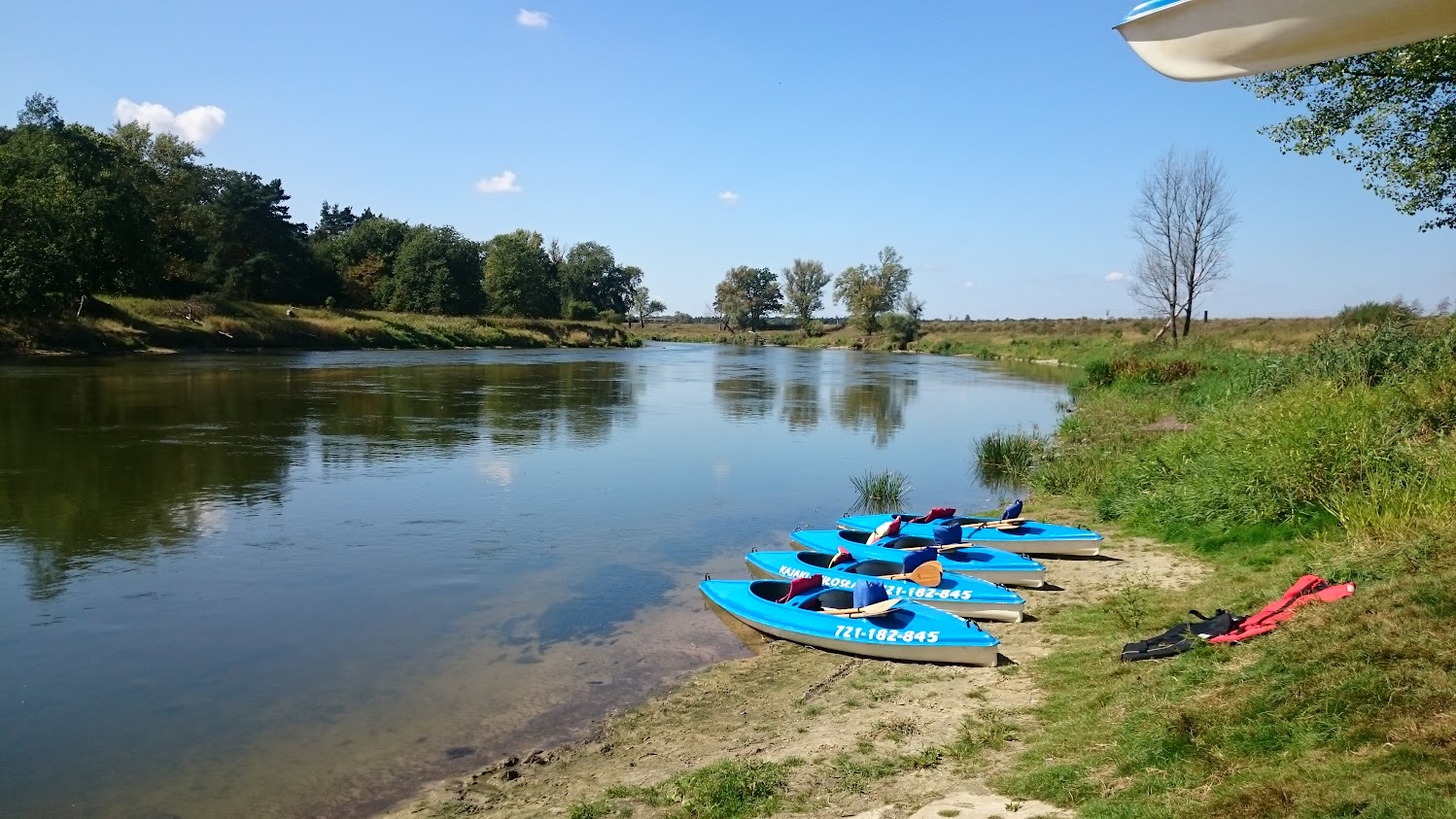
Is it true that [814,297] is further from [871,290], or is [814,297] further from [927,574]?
[927,574]

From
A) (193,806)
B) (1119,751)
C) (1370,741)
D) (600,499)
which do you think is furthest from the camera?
(600,499)

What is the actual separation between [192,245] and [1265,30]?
6256 centimetres

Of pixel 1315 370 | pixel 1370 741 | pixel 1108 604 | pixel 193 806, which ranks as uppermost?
pixel 1315 370

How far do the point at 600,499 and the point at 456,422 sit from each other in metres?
9.65

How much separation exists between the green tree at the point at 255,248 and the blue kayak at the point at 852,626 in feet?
182

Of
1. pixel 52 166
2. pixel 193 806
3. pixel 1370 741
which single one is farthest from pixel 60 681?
pixel 52 166

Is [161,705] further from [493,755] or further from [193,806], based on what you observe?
[493,755]

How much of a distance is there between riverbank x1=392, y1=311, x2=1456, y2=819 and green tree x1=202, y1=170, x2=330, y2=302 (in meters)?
57.3

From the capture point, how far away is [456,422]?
2289 centimetres

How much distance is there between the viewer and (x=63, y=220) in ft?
125

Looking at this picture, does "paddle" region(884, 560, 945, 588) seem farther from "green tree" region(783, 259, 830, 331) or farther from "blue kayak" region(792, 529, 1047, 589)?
"green tree" region(783, 259, 830, 331)

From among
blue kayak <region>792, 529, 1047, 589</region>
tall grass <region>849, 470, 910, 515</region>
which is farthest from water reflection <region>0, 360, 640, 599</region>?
blue kayak <region>792, 529, 1047, 589</region>

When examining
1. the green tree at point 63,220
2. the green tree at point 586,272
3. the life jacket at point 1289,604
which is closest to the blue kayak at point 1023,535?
the life jacket at point 1289,604

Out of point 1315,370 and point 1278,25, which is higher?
point 1278,25
